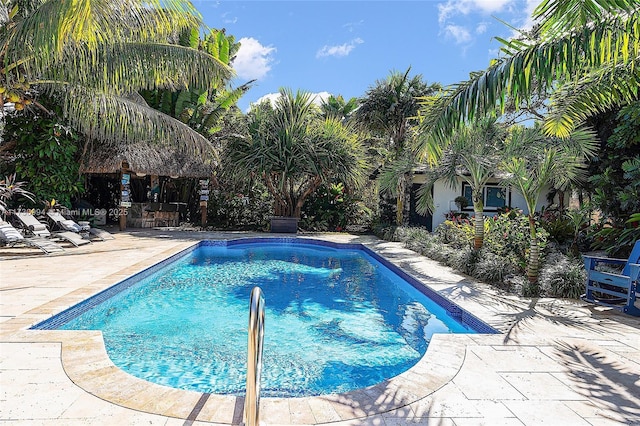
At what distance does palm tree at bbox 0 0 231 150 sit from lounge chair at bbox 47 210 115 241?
8.53 feet

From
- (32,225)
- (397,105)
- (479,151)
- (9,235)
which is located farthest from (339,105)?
(9,235)

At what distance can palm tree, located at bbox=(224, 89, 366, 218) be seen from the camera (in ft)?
54.4

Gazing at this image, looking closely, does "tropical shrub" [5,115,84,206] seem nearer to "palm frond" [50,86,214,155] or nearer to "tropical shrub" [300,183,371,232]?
"palm frond" [50,86,214,155]

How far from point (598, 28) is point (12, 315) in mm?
7622

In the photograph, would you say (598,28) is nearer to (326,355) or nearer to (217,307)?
(326,355)

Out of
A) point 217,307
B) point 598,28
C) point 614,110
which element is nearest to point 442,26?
point 614,110

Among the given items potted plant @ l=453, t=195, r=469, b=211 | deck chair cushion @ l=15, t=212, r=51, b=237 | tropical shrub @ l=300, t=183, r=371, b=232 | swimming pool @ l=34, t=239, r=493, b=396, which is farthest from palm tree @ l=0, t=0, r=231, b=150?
potted plant @ l=453, t=195, r=469, b=211

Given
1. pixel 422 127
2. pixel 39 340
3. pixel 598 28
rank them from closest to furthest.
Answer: pixel 39 340 < pixel 598 28 < pixel 422 127

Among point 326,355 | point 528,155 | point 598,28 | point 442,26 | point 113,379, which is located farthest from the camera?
point 442,26

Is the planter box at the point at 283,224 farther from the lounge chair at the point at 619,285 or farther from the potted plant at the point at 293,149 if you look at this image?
the lounge chair at the point at 619,285

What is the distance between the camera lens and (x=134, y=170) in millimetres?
15961

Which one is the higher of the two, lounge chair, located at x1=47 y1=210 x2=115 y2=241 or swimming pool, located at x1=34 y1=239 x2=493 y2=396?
lounge chair, located at x1=47 y1=210 x2=115 y2=241

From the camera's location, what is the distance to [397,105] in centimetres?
1549

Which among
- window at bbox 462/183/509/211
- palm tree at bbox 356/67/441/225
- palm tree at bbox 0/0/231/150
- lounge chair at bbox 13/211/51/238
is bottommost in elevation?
lounge chair at bbox 13/211/51/238
